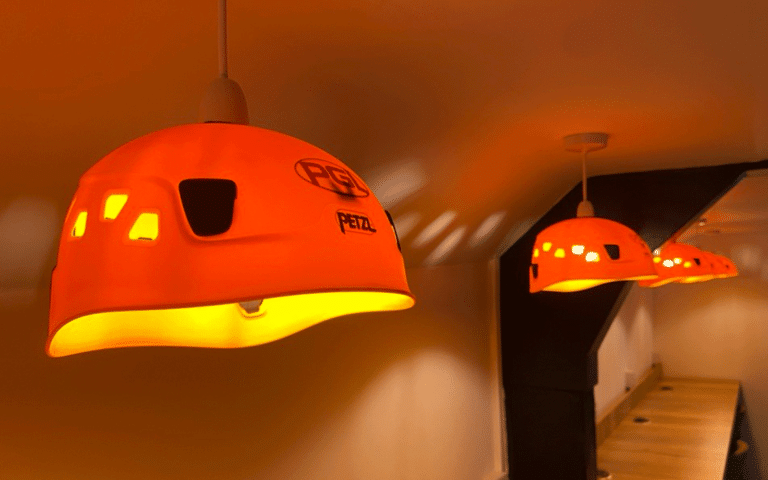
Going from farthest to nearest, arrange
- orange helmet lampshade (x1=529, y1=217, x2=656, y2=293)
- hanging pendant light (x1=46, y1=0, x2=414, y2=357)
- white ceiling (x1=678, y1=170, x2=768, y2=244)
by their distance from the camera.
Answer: white ceiling (x1=678, y1=170, x2=768, y2=244) → orange helmet lampshade (x1=529, y1=217, x2=656, y2=293) → hanging pendant light (x1=46, y1=0, x2=414, y2=357)

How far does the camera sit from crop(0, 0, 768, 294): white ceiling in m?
1.03

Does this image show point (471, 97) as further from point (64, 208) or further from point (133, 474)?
point (133, 474)

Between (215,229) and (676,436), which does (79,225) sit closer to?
(215,229)

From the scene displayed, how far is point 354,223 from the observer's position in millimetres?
554

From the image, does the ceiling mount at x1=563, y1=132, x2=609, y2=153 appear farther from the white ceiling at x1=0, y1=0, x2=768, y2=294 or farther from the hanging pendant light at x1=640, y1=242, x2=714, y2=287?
the hanging pendant light at x1=640, y1=242, x2=714, y2=287

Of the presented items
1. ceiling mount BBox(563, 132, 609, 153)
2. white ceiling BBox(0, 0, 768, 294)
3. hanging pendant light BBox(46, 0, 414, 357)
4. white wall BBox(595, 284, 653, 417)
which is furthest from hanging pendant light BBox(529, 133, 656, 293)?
white wall BBox(595, 284, 653, 417)

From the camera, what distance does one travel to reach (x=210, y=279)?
0.48 metres

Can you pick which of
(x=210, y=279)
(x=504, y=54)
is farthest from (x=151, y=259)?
(x=504, y=54)

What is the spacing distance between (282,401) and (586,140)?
1.37 meters

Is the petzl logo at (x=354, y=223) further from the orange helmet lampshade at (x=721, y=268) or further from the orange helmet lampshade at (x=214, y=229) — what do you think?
the orange helmet lampshade at (x=721, y=268)

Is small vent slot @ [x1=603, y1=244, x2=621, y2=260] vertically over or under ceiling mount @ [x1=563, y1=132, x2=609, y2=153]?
under

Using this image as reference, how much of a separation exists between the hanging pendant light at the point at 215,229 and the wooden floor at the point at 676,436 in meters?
3.73

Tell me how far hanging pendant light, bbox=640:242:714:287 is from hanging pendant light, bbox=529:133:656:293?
1.02 metres

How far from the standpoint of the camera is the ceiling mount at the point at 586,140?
7.30ft
